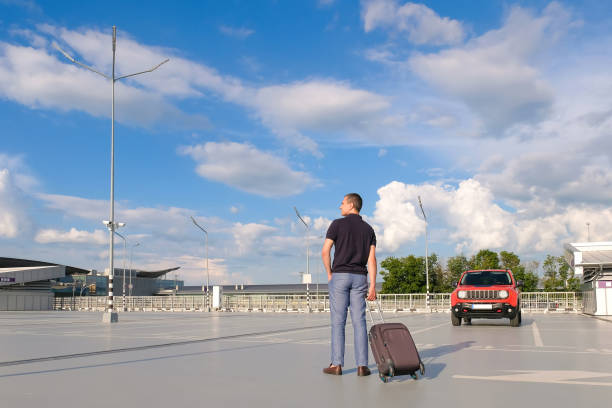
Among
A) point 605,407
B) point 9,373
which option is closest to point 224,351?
point 9,373

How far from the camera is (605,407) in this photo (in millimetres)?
4629

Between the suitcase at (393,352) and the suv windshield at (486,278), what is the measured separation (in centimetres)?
1242

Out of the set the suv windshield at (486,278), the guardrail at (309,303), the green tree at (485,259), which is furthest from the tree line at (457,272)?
the suv windshield at (486,278)

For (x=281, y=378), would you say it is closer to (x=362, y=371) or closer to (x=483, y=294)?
(x=362, y=371)

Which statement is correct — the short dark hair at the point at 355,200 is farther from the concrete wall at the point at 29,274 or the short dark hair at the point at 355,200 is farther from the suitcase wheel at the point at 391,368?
the concrete wall at the point at 29,274

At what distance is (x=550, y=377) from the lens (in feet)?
20.9

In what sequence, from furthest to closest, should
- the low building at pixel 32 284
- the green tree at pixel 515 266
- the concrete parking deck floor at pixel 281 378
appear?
1. the green tree at pixel 515 266
2. the low building at pixel 32 284
3. the concrete parking deck floor at pixel 281 378

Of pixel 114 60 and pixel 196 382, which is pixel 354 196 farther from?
pixel 114 60

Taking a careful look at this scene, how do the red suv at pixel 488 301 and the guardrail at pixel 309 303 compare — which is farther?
the guardrail at pixel 309 303

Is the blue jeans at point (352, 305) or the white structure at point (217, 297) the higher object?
the blue jeans at point (352, 305)

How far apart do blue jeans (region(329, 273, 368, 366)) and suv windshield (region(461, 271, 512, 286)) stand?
12312 millimetres

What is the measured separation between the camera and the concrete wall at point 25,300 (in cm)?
6384

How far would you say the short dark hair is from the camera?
272 inches

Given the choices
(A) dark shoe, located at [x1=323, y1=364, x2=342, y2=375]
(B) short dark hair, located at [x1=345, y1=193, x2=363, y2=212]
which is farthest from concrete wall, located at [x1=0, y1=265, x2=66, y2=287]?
(B) short dark hair, located at [x1=345, y1=193, x2=363, y2=212]
